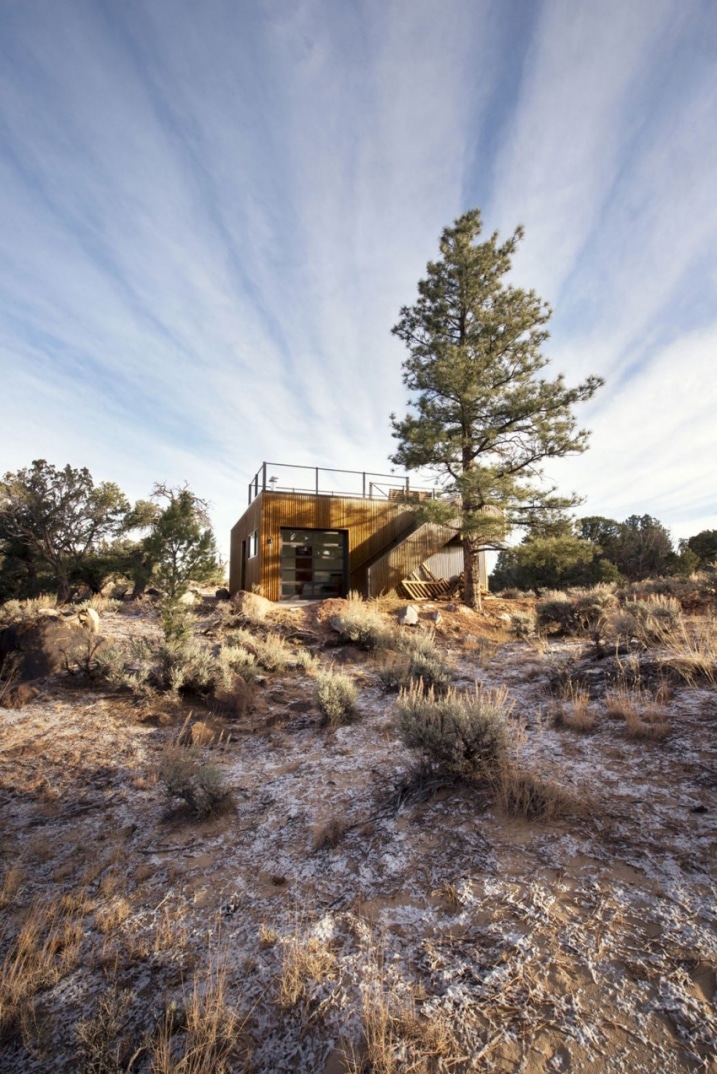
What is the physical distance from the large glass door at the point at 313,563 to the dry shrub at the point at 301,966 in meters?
16.7

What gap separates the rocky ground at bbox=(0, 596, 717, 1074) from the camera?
2219 millimetres

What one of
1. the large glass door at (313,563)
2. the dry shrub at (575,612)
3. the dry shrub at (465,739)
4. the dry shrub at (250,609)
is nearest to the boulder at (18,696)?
the dry shrub at (250,609)

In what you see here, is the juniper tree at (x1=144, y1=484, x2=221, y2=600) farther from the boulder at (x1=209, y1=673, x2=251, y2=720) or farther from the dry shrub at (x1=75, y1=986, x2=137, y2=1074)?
the dry shrub at (x1=75, y1=986, x2=137, y2=1074)

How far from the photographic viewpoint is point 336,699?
7176mm

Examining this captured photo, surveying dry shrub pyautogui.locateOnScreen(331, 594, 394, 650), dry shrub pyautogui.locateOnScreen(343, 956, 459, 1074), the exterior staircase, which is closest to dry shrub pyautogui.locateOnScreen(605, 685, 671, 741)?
dry shrub pyautogui.locateOnScreen(343, 956, 459, 1074)

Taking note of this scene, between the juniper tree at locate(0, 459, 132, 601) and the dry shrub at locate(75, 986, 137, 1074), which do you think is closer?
the dry shrub at locate(75, 986, 137, 1074)

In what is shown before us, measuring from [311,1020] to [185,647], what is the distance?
7.65 meters

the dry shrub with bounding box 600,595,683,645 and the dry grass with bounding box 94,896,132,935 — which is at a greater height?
the dry shrub with bounding box 600,595,683,645

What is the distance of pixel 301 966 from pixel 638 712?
15.1 feet

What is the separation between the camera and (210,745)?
6629 mm

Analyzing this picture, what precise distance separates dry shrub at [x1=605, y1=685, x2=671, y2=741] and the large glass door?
1481 centimetres

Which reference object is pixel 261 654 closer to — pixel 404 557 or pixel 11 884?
pixel 11 884

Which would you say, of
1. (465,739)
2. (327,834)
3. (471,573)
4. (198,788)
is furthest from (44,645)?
(471,573)

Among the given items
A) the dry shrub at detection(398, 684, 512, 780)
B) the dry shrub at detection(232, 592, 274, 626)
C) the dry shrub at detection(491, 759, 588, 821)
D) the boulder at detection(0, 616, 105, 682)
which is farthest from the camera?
the dry shrub at detection(232, 592, 274, 626)
